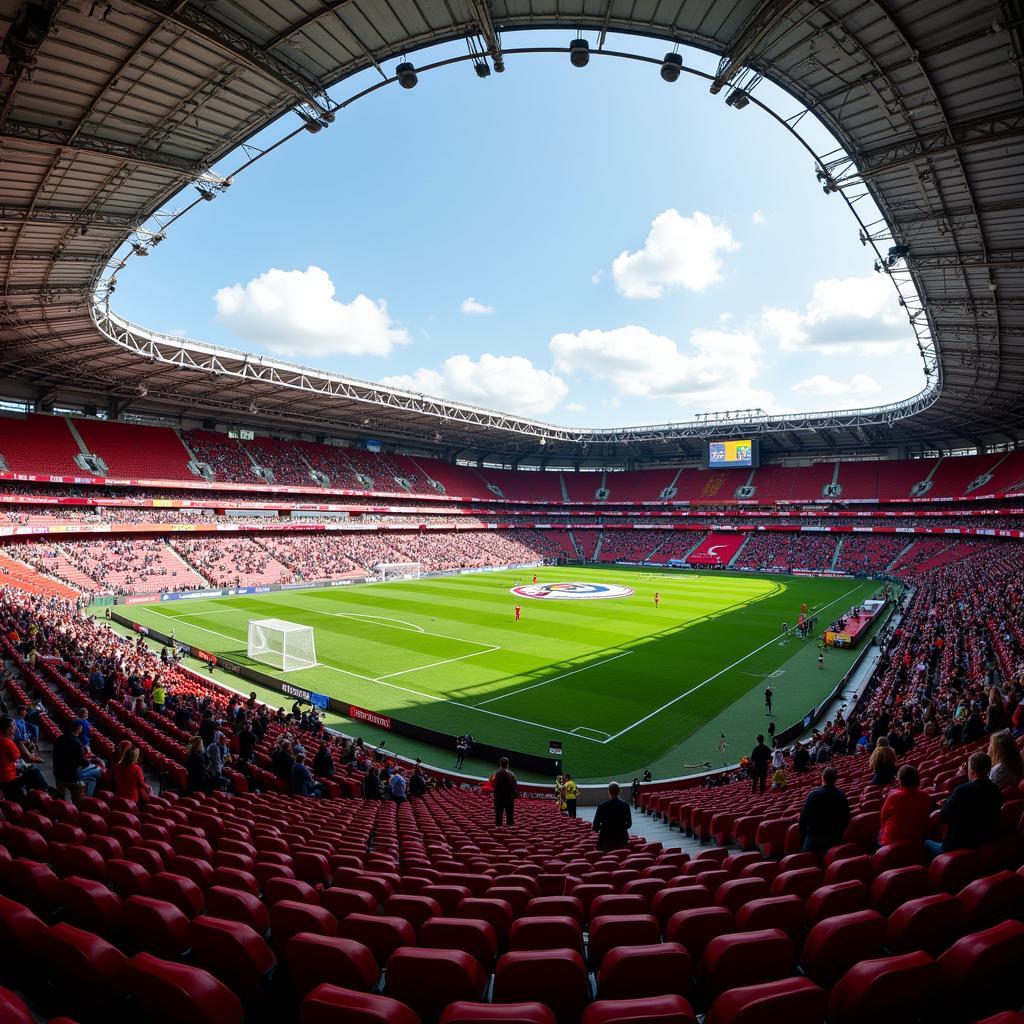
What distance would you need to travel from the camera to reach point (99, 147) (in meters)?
18.2

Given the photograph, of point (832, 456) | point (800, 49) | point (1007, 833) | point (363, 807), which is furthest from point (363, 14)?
point (832, 456)

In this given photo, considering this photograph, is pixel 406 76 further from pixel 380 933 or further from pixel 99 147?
pixel 380 933

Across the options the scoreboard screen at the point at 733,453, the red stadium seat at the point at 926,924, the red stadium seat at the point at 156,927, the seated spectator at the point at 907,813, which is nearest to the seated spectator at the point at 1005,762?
the seated spectator at the point at 907,813

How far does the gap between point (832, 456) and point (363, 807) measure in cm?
7891

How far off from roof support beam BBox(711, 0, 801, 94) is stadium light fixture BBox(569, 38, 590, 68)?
350 centimetres

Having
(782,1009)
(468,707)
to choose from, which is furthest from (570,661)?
(782,1009)

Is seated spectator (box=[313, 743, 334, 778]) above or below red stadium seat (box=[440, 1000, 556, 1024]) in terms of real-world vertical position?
below

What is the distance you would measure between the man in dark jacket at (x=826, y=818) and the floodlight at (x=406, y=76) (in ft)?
53.7

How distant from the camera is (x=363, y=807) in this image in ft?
37.4

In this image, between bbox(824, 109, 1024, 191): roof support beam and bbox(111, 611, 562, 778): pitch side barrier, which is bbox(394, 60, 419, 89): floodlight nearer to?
bbox(824, 109, 1024, 191): roof support beam

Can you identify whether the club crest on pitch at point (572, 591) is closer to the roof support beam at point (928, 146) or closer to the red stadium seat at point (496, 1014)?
the roof support beam at point (928, 146)

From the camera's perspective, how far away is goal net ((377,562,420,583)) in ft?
192

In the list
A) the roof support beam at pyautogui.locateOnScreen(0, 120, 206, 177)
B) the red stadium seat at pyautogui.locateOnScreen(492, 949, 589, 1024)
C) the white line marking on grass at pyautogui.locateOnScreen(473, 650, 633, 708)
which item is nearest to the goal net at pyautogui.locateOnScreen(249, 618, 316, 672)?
the white line marking on grass at pyautogui.locateOnScreen(473, 650, 633, 708)

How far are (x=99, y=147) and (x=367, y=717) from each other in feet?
65.7
